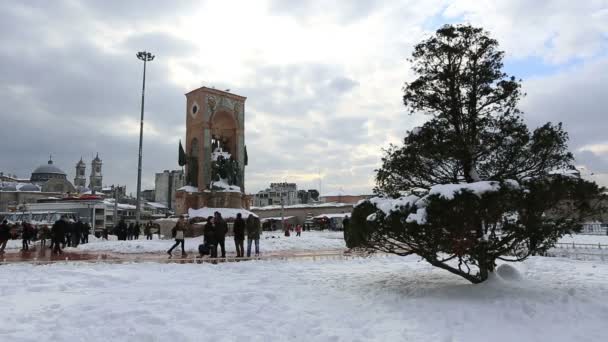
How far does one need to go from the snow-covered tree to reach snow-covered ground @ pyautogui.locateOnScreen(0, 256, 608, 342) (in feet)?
2.71

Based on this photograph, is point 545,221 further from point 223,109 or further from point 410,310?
point 223,109

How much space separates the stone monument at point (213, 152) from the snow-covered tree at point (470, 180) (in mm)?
20921

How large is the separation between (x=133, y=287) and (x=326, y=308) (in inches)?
153

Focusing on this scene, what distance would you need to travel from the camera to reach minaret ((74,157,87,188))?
103 metres

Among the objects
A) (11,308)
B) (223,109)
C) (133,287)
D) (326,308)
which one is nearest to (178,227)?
(133,287)

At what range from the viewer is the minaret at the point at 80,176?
103113 mm

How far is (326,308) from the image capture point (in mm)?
6797

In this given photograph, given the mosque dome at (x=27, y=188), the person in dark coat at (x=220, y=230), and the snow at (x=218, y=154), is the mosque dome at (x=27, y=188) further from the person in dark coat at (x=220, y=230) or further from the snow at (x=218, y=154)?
the person in dark coat at (x=220, y=230)

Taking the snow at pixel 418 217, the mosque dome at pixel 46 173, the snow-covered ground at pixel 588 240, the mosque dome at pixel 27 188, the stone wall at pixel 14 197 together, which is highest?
the mosque dome at pixel 46 173

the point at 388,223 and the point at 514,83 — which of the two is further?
the point at 514,83

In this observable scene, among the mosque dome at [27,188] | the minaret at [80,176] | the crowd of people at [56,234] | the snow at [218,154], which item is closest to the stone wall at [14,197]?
the mosque dome at [27,188]

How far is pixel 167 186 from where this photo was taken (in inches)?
3979

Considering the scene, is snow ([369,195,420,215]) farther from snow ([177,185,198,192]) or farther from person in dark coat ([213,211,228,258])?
snow ([177,185,198,192])

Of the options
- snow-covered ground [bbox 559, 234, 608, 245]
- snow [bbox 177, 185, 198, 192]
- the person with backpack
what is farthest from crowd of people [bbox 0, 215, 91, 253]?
snow-covered ground [bbox 559, 234, 608, 245]
